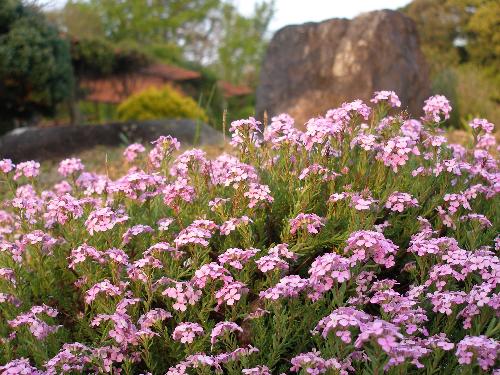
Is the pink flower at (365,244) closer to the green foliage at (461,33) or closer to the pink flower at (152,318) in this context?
the pink flower at (152,318)

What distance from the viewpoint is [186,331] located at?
117 inches

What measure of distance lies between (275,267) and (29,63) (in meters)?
14.3

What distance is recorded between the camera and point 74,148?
1398 centimetres

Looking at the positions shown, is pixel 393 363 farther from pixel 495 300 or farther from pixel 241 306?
pixel 241 306

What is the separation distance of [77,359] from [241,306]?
80 centimetres

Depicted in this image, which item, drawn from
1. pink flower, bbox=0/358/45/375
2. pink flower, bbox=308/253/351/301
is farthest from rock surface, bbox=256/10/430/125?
pink flower, bbox=0/358/45/375

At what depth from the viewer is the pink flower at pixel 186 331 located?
2.91 m

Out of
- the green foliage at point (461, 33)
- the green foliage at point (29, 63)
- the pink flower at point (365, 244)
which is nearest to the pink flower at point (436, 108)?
the pink flower at point (365, 244)

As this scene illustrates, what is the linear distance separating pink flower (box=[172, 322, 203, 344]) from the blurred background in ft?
5.70

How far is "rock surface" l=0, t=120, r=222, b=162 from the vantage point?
44.0 ft

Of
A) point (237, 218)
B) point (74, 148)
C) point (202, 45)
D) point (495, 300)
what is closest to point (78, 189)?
point (237, 218)

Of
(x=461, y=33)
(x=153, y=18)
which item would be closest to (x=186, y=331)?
(x=461, y=33)

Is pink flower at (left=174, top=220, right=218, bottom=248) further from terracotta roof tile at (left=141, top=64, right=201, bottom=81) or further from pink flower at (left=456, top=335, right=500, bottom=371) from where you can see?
terracotta roof tile at (left=141, top=64, right=201, bottom=81)

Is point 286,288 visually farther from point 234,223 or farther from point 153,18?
point 153,18
